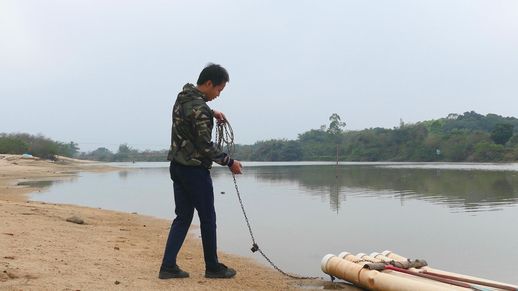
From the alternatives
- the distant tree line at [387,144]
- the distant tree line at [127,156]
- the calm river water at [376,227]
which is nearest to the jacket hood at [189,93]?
the calm river water at [376,227]

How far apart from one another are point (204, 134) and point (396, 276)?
7.63ft

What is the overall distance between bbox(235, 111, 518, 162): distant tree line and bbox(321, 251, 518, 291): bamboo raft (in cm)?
5361

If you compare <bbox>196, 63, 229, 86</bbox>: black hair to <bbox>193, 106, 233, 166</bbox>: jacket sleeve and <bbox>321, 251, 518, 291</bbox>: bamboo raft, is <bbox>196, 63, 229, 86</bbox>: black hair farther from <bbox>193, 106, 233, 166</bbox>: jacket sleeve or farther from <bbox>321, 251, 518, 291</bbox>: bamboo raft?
<bbox>321, 251, 518, 291</bbox>: bamboo raft

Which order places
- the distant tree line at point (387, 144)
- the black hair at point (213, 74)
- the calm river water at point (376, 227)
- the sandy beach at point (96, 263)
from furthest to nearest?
the distant tree line at point (387, 144)
the calm river water at point (376, 227)
the black hair at point (213, 74)
the sandy beach at point (96, 263)

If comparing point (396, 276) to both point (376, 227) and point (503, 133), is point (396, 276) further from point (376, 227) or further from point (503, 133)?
point (503, 133)

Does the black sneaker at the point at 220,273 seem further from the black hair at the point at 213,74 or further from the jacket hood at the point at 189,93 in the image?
the black hair at the point at 213,74

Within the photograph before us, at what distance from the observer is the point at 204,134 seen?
175 inches

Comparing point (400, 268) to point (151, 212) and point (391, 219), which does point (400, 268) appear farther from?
point (151, 212)

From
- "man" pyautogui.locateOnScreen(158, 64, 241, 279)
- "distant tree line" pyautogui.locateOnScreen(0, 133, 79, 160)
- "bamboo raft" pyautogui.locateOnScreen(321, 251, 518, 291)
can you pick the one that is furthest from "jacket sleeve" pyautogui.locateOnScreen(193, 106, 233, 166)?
"distant tree line" pyautogui.locateOnScreen(0, 133, 79, 160)

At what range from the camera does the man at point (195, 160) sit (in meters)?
4.49

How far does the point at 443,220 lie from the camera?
1167cm

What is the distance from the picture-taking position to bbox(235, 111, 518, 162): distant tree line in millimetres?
76875

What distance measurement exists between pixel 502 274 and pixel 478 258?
109 centimetres

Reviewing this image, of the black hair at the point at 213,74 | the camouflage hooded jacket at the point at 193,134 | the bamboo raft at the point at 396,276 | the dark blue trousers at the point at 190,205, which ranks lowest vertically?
the bamboo raft at the point at 396,276
